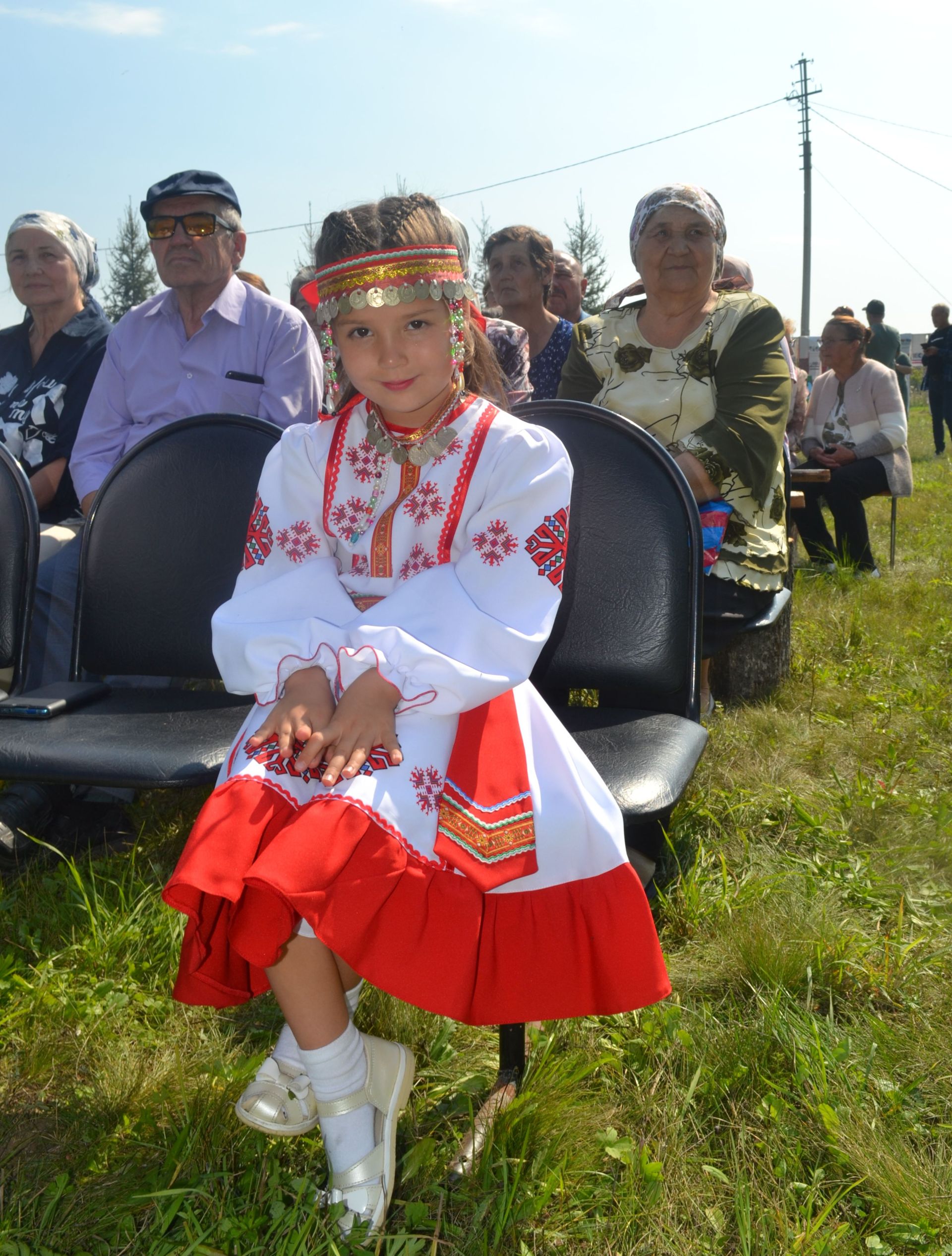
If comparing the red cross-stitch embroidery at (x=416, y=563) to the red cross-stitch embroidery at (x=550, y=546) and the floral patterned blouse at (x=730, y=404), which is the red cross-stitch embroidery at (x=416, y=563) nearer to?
the red cross-stitch embroidery at (x=550, y=546)

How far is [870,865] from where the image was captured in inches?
Result: 104

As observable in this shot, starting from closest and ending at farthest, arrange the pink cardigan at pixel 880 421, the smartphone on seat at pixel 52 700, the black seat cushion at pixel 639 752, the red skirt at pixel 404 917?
the red skirt at pixel 404 917, the black seat cushion at pixel 639 752, the smartphone on seat at pixel 52 700, the pink cardigan at pixel 880 421

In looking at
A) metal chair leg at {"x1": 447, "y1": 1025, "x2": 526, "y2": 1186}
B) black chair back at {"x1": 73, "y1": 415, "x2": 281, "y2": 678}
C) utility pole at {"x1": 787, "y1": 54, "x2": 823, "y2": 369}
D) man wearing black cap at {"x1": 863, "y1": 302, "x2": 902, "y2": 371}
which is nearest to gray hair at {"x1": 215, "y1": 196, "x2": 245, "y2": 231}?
black chair back at {"x1": 73, "y1": 415, "x2": 281, "y2": 678}

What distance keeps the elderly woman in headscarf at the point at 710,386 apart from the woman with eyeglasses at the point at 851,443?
10.7 feet

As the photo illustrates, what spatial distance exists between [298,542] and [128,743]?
→ 24.9 inches

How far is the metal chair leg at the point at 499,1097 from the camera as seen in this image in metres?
1.68

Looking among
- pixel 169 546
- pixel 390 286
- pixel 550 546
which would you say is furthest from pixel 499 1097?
pixel 169 546

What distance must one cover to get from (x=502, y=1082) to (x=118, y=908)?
1.08m

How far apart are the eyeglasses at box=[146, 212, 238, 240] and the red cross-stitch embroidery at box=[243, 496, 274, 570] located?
203cm

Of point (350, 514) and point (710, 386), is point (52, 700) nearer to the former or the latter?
point (350, 514)

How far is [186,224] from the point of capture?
369 cm

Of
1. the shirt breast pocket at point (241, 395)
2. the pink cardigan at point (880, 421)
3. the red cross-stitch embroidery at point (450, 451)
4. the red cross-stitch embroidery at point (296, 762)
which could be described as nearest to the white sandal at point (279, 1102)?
the red cross-stitch embroidery at point (296, 762)

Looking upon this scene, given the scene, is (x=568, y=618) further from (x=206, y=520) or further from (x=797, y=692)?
(x=797, y=692)

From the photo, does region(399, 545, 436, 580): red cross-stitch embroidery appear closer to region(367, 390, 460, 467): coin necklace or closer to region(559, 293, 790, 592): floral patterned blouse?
region(367, 390, 460, 467): coin necklace
